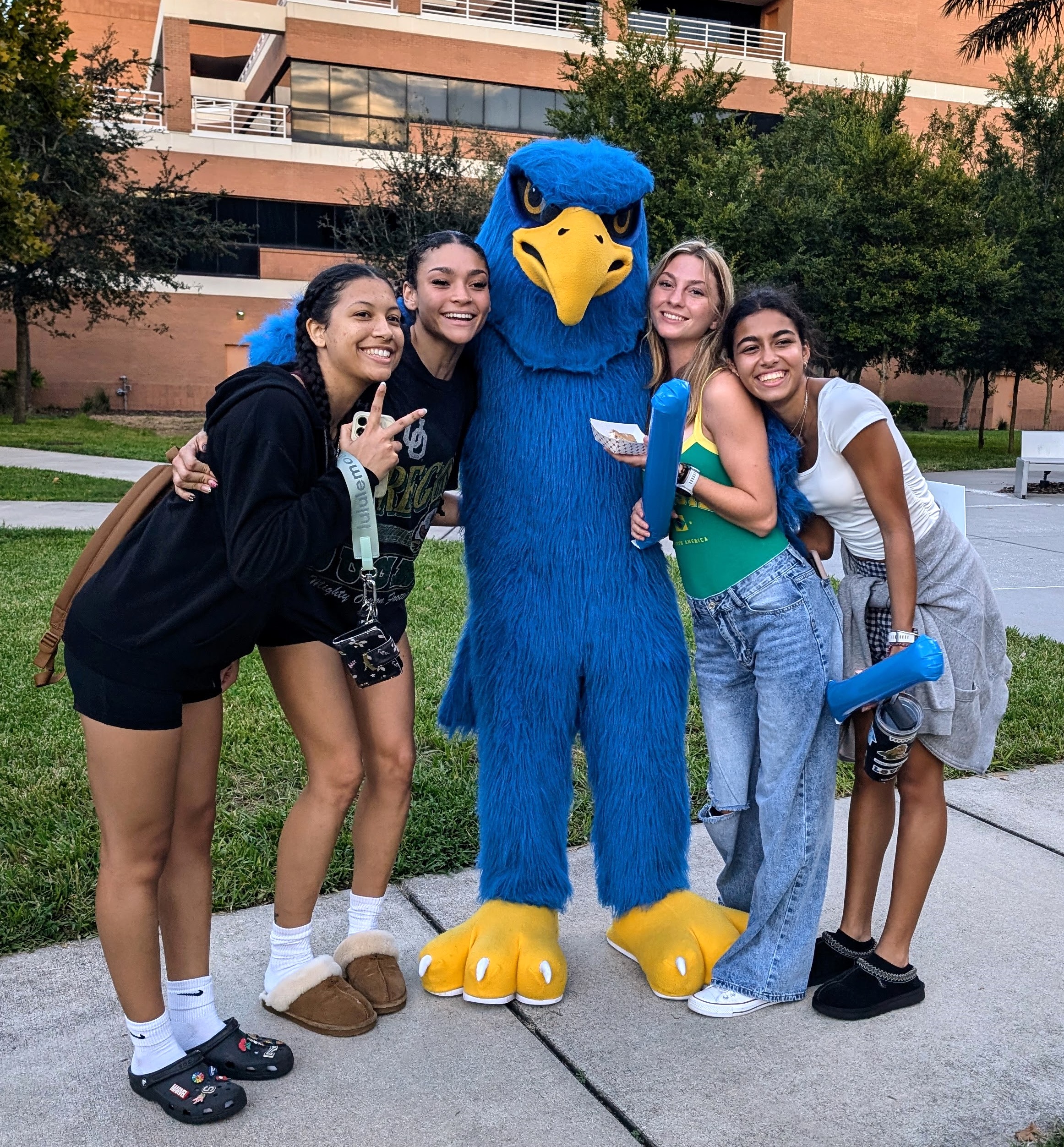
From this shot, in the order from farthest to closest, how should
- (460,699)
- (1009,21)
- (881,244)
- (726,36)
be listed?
(726,36)
(881,244)
(1009,21)
(460,699)

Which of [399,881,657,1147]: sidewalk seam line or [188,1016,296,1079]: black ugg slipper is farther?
[188,1016,296,1079]: black ugg slipper

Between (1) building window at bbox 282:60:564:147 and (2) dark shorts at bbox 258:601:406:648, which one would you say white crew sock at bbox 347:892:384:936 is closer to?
(2) dark shorts at bbox 258:601:406:648

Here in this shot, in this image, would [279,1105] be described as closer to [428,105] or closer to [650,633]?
[650,633]

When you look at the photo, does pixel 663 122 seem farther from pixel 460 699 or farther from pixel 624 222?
pixel 460 699

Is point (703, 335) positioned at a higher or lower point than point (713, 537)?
higher

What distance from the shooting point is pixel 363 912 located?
2689 mm

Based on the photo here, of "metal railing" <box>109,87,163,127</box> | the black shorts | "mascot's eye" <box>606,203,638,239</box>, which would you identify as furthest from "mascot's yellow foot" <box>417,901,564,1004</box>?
"metal railing" <box>109,87,163,127</box>

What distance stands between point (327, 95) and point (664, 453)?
27403mm

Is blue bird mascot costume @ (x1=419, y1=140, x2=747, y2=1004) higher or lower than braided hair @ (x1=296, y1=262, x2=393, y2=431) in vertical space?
lower

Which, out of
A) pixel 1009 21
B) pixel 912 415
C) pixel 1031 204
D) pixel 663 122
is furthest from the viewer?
pixel 912 415

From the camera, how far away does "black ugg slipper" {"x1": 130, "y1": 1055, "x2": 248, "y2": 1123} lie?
216 centimetres

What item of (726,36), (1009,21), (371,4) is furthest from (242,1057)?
(726,36)

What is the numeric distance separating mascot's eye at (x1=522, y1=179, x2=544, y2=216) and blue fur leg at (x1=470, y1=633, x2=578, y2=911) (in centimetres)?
107

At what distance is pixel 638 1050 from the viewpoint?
246 cm
